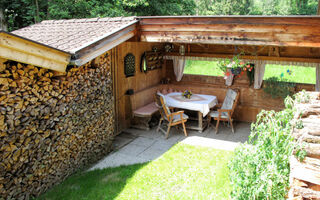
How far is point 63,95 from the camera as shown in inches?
181

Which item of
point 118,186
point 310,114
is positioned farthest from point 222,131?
point 310,114

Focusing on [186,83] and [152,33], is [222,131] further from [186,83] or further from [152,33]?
[152,33]

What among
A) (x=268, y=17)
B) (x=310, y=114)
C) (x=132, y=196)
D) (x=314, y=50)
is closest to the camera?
(x=310, y=114)

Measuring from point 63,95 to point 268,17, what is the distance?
3.98 metres

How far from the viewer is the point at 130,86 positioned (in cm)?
763

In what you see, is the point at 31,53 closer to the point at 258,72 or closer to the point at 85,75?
the point at 85,75

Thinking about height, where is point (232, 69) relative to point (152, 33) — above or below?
below

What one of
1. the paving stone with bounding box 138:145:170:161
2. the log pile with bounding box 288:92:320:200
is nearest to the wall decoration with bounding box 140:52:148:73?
the paving stone with bounding box 138:145:170:161

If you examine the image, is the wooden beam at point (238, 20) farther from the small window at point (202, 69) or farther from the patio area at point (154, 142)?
the small window at point (202, 69)

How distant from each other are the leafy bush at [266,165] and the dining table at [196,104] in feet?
13.2

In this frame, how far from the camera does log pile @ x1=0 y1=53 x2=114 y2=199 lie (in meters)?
3.73

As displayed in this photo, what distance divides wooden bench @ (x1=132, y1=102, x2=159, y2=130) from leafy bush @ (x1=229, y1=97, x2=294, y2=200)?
172 inches

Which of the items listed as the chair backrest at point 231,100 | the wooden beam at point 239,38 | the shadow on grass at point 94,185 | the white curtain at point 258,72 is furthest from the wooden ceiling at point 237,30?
the shadow on grass at point 94,185

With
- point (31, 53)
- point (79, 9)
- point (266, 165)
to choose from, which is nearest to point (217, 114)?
point (266, 165)
